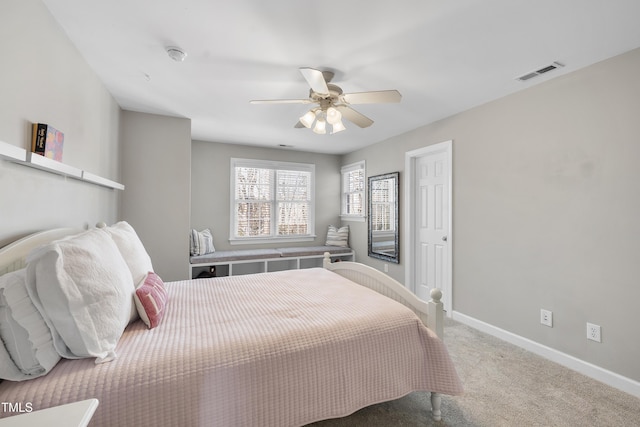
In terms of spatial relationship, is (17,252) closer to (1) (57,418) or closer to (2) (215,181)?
(1) (57,418)

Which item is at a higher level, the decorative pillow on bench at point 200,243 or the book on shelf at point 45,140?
the book on shelf at point 45,140

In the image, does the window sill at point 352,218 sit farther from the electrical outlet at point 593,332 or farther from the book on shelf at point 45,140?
the book on shelf at point 45,140

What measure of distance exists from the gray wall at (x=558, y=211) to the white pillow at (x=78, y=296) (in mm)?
3096

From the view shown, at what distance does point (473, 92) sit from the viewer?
2.67 m

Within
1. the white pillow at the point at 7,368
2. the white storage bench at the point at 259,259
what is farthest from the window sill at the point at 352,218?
the white pillow at the point at 7,368

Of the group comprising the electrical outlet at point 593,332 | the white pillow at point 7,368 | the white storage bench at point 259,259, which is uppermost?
the white pillow at point 7,368

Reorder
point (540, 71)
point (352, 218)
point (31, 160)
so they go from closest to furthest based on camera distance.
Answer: point (31, 160), point (540, 71), point (352, 218)

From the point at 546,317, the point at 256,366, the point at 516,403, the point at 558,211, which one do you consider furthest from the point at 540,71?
the point at 256,366

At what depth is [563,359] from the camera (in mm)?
2314

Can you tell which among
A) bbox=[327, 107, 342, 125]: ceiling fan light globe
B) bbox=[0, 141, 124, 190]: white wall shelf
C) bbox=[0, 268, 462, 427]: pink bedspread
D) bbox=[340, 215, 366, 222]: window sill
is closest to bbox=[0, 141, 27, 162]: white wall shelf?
bbox=[0, 141, 124, 190]: white wall shelf

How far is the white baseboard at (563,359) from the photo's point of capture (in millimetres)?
1962

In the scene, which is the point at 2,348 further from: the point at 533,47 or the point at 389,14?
the point at 533,47

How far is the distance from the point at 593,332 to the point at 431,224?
5.95 feet

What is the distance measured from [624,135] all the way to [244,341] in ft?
9.33
